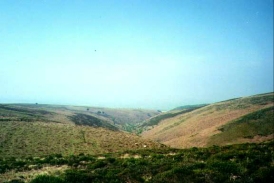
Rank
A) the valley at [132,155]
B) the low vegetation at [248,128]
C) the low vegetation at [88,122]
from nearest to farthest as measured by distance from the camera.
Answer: the valley at [132,155]
the low vegetation at [248,128]
the low vegetation at [88,122]

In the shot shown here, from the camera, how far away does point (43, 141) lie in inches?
1800

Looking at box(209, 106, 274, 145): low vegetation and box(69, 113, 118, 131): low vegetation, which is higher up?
box(209, 106, 274, 145): low vegetation

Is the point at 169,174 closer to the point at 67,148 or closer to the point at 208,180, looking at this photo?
the point at 208,180

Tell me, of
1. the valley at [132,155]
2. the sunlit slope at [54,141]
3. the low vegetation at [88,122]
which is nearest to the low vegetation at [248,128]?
the valley at [132,155]

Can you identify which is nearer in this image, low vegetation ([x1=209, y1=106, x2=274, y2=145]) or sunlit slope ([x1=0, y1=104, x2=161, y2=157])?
sunlit slope ([x1=0, y1=104, x2=161, y2=157])

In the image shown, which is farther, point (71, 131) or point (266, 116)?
point (266, 116)

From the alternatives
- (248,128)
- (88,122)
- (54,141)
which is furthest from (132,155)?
(88,122)

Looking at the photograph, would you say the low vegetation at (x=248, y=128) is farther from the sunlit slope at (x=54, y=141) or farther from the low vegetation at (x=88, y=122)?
the low vegetation at (x=88, y=122)

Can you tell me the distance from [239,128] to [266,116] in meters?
7.36

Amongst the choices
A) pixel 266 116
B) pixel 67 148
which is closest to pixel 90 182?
pixel 67 148

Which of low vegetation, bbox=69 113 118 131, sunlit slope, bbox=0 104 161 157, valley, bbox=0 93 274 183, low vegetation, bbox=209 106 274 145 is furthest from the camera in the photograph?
low vegetation, bbox=69 113 118 131

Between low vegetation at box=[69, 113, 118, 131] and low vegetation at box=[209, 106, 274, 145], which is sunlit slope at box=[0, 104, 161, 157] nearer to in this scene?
low vegetation at box=[209, 106, 274, 145]

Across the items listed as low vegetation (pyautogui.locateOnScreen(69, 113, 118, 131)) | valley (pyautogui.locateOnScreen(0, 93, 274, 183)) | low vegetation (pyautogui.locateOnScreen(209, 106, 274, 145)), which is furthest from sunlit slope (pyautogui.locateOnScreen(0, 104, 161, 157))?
low vegetation (pyautogui.locateOnScreen(69, 113, 118, 131))

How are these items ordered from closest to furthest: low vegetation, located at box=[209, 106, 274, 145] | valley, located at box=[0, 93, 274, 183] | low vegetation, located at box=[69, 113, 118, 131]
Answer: valley, located at box=[0, 93, 274, 183] → low vegetation, located at box=[209, 106, 274, 145] → low vegetation, located at box=[69, 113, 118, 131]
